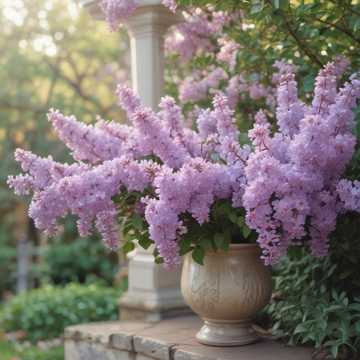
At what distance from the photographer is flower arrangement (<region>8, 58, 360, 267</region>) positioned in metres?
2.12

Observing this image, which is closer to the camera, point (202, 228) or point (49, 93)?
point (202, 228)

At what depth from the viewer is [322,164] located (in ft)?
7.11

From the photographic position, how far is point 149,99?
3.54 meters

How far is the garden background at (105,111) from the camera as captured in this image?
2.57m

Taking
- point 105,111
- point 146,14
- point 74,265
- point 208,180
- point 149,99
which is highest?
point 105,111

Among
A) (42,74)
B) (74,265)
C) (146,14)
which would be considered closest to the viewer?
A: (146,14)

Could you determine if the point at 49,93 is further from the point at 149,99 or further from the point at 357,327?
the point at 357,327

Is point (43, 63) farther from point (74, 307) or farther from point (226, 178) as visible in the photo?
point (226, 178)

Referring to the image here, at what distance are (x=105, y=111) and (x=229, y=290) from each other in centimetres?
646

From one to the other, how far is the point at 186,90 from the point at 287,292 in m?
1.19

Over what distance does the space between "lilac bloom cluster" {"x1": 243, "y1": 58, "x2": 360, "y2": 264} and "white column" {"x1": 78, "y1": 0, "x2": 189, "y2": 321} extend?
124 centimetres

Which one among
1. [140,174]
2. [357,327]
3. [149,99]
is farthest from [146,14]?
[357,327]

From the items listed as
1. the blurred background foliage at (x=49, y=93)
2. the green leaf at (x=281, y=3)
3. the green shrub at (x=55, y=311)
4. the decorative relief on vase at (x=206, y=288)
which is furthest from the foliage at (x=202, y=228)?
the blurred background foliage at (x=49, y=93)

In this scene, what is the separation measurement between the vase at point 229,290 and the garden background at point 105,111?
0.17m
